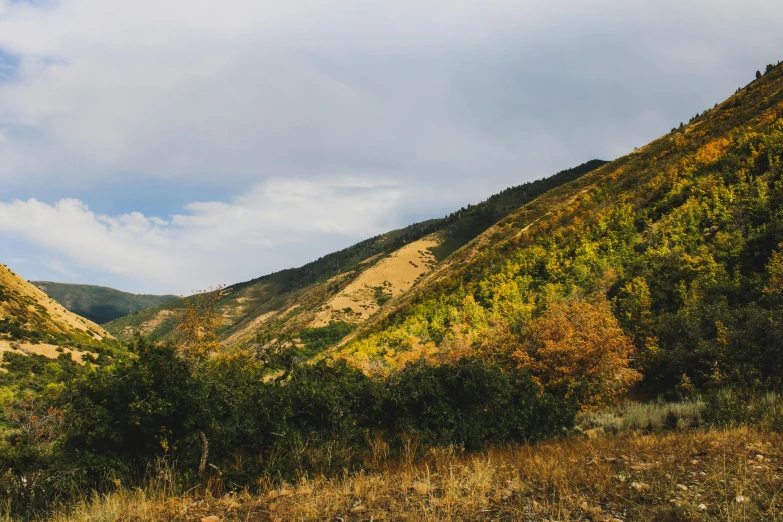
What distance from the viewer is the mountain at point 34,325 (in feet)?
186

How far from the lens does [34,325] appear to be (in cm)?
6556

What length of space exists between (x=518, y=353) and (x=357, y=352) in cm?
1987

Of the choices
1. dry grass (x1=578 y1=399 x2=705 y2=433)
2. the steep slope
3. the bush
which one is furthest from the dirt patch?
the bush

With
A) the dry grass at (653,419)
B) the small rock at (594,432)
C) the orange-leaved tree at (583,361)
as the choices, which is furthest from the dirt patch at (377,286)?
the small rock at (594,432)

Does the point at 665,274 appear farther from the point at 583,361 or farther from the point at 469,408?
the point at 469,408

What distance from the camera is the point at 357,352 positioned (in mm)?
31469

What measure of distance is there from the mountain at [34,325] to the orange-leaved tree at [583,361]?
212ft

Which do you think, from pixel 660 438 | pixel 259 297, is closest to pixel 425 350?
pixel 660 438

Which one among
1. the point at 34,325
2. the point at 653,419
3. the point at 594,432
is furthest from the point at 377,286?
the point at 653,419

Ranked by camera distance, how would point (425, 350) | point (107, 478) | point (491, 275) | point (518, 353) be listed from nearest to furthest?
point (107, 478)
point (518, 353)
point (425, 350)
point (491, 275)

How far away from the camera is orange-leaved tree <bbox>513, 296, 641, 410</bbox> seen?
1199 cm

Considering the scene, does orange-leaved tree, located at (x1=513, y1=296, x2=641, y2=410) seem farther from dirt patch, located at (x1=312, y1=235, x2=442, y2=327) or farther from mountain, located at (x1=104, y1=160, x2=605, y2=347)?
dirt patch, located at (x1=312, y1=235, x2=442, y2=327)

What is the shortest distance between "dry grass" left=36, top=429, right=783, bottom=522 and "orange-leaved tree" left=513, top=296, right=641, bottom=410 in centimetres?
628

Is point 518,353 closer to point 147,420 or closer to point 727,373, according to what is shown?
point 727,373
